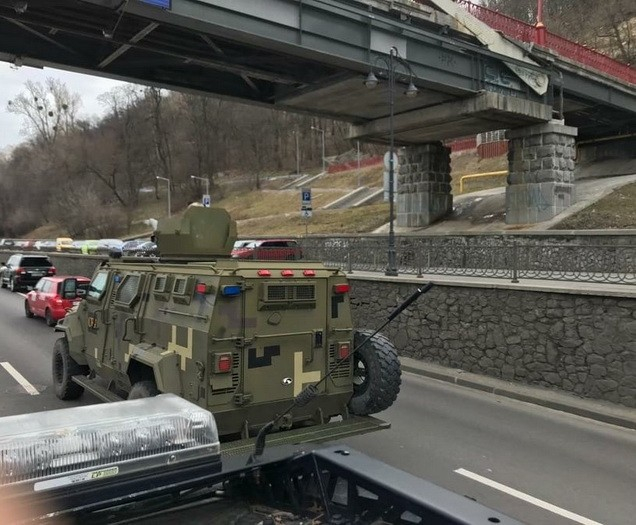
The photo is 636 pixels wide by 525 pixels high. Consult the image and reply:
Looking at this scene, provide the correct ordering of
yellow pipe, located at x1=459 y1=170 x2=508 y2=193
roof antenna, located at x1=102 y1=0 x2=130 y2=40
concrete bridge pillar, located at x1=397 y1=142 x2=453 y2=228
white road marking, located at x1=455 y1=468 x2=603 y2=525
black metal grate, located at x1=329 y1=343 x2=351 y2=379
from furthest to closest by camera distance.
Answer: yellow pipe, located at x1=459 y1=170 x2=508 y2=193
concrete bridge pillar, located at x1=397 y1=142 x2=453 y2=228
roof antenna, located at x1=102 y1=0 x2=130 y2=40
black metal grate, located at x1=329 y1=343 x2=351 y2=379
white road marking, located at x1=455 y1=468 x2=603 y2=525

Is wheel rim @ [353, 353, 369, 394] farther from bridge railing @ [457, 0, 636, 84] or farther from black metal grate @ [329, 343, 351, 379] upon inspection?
bridge railing @ [457, 0, 636, 84]

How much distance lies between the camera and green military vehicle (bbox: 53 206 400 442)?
16.7 feet

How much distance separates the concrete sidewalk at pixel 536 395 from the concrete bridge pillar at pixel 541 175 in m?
15.7

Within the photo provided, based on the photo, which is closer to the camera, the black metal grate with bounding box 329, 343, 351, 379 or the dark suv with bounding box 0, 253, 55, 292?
the black metal grate with bounding box 329, 343, 351, 379

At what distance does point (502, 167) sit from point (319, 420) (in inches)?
1722

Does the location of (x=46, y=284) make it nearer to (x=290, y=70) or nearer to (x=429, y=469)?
(x=290, y=70)

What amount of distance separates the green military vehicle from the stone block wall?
414 cm

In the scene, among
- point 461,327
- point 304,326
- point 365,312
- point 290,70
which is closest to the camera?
point 304,326

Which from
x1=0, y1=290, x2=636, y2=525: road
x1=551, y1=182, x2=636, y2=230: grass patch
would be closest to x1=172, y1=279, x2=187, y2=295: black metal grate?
x1=0, y1=290, x2=636, y2=525: road

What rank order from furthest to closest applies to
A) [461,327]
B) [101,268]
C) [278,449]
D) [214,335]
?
[461,327], [101,268], [214,335], [278,449]

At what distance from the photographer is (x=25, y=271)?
1112 inches

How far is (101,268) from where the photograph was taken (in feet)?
25.1

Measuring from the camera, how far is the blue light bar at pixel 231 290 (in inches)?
198

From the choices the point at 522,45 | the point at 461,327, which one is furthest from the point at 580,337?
the point at 522,45
